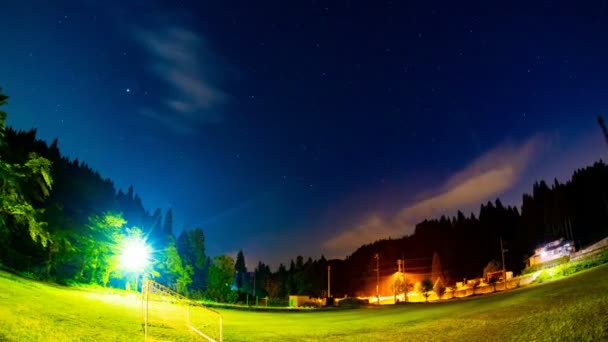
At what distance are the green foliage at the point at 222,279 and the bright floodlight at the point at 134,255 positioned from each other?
15944 millimetres

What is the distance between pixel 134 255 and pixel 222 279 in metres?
22.0

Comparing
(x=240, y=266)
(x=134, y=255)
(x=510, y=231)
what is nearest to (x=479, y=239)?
(x=510, y=231)

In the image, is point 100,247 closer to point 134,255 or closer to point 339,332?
point 134,255

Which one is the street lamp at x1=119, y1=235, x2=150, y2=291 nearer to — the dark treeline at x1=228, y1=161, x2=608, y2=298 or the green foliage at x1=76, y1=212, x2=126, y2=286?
the green foliage at x1=76, y1=212, x2=126, y2=286

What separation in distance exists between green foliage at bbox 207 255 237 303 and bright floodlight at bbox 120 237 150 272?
15944 mm

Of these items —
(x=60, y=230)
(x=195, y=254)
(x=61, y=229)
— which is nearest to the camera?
(x=60, y=230)

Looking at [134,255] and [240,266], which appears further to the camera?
[240,266]

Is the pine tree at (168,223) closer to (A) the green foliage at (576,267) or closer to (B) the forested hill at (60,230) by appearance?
(B) the forested hill at (60,230)

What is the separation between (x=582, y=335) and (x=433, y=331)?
6.94 metres

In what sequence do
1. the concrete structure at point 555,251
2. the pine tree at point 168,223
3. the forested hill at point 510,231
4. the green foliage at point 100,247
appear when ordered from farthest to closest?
the pine tree at point 168,223 → the forested hill at point 510,231 → the concrete structure at point 555,251 → the green foliage at point 100,247

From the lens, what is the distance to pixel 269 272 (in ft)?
501

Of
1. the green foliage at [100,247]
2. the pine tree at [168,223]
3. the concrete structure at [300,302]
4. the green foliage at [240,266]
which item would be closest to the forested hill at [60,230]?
the green foliage at [100,247]

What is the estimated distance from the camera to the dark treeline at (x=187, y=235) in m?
23.8

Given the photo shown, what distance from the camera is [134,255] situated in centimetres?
4147
